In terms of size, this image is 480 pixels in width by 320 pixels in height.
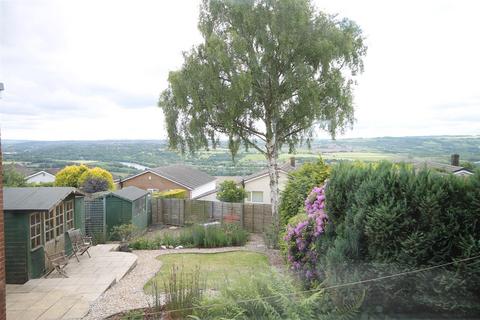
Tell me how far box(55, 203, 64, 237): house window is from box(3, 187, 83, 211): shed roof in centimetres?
60

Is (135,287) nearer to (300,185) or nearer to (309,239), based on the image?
(309,239)

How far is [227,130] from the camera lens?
1309cm

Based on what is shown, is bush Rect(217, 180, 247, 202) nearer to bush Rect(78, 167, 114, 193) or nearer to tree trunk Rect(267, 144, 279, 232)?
bush Rect(78, 167, 114, 193)

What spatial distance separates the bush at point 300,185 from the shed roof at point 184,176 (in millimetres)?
16962

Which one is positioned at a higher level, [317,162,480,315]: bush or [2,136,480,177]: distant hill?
[2,136,480,177]: distant hill

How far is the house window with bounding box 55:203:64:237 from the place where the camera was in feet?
31.2

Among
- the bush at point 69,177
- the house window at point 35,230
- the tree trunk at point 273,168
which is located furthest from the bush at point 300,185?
the bush at point 69,177

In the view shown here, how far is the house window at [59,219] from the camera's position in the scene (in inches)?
374

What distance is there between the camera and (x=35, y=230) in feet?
26.8

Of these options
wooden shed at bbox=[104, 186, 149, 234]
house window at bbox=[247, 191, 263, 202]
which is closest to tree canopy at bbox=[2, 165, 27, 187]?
wooden shed at bbox=[104, 186, 149, 234]

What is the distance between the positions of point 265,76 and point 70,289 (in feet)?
27.3

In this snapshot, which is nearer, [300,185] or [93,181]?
[300,185]

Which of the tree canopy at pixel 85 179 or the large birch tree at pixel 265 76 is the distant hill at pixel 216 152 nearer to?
the large birch tree at pixel 265 76

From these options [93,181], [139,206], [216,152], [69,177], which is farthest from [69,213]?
[69,177]
